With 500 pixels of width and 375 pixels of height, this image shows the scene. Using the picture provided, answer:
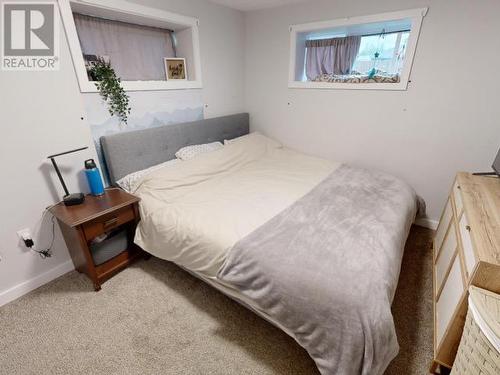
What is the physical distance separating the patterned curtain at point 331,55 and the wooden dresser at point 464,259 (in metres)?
1.71

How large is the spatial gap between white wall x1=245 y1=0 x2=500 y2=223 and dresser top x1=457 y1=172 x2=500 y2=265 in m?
0.56

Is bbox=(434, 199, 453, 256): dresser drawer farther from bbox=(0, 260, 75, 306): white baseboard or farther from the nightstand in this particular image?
bbox=(0, 260, 75, 306): white baseboard

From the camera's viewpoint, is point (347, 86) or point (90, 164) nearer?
point (90, 164)

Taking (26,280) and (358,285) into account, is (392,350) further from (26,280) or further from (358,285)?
(26,280)

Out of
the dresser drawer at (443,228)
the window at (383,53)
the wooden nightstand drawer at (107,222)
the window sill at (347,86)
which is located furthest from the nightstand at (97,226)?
the window at (383,53)

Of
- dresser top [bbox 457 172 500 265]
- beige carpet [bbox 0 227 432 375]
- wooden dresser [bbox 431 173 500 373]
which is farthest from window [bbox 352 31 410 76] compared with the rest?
beige carpet [bbox 0 227 432 375]

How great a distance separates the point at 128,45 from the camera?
7.38ft

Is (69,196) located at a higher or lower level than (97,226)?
higher

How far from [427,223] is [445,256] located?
1060 millimetres

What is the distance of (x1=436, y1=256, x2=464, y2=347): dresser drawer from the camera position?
1214 mm

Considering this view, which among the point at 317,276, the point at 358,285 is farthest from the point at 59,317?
the point at 358,285

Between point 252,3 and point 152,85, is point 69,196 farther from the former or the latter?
point 252,3

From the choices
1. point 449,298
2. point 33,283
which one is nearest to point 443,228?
point 449,298

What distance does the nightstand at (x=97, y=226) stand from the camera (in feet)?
5.46
